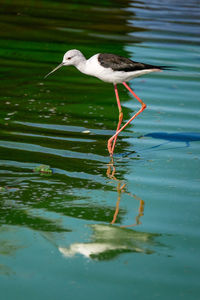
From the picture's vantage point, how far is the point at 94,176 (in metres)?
5.95

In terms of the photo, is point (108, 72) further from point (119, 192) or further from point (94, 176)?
point (119, 192)

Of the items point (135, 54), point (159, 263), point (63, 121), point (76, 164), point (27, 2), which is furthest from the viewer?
point (27, 2)

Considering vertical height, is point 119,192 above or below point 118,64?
below

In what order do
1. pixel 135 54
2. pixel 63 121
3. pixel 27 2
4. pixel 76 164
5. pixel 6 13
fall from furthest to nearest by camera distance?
1. pixel 27 2
2. pixel 6 13
3. pixel 135 54
4. pixel 63 121
5. pixel 76 164

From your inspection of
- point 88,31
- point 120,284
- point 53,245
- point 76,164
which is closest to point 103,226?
point 53,245

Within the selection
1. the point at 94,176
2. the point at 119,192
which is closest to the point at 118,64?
the point at 94,176

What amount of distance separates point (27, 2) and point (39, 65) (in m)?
5.72

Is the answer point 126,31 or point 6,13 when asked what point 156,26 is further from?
point 6,13

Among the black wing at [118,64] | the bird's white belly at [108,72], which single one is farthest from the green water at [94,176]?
the black wing at [118,64]

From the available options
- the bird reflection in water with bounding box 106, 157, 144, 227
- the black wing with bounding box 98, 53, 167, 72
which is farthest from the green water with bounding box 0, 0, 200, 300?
the black wing with bounding box 98, 53, 167, 72

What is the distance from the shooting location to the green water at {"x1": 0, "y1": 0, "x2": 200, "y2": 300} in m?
4.15

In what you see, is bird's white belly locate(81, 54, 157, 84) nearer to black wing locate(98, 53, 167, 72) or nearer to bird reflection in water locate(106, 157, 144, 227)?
black wing locate(98, 53, 167, 72)

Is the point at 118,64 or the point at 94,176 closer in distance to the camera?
the point at 94,176

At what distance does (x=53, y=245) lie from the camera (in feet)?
14.7
